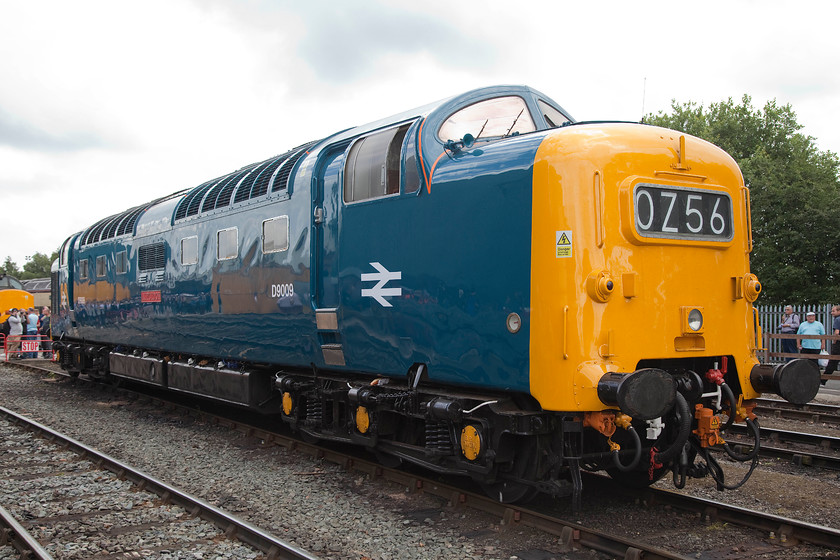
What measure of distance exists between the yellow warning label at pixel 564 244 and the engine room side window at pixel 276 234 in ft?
13.1

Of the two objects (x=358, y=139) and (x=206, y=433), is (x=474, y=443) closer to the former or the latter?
(x=358, y=139)

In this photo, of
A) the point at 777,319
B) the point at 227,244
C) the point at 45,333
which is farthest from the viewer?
the point at 45,333

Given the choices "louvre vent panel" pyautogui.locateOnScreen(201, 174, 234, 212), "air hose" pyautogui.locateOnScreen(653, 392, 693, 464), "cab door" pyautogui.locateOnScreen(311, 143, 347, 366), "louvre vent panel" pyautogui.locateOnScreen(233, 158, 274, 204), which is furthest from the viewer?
"louvre vent panel" pyautogui.locateOnScreen(201, 174, 234, 212)

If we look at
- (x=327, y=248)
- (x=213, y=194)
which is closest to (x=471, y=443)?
(x=327, y=248)

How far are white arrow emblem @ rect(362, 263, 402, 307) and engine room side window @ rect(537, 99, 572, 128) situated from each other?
2.20m

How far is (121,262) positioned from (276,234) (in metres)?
6.71

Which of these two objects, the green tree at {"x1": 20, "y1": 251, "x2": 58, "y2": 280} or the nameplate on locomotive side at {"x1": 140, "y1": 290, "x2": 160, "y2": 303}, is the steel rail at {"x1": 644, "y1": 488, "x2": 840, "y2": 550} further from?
the green tree at {"x1": 20, "y1": 251, "x2": 58, "y2": 280}

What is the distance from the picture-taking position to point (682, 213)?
5.72m

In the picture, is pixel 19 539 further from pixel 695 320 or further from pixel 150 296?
pixel 150 296

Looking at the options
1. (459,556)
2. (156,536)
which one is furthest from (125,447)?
(459,556)

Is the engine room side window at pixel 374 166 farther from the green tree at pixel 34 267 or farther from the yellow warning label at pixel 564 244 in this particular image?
the green tree at pixel 34 267

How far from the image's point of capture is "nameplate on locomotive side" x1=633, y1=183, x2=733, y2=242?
5.49 metres

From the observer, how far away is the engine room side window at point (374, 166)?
6793mm

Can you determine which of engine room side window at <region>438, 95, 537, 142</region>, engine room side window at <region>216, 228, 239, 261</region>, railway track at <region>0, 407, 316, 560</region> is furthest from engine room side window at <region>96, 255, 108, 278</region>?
engine room side window at <region>438, 95, 537, 142</region>
